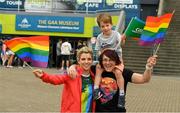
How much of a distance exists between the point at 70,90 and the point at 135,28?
225 cm

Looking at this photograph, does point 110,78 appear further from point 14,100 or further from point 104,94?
point 14,100

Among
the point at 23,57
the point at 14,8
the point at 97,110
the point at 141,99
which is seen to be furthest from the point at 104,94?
the point at 14,8

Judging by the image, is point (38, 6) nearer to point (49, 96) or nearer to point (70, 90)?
point (49, 96)

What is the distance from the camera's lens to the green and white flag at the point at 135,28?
7672 mm

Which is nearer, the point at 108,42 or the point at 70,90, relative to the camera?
the point at 70,90

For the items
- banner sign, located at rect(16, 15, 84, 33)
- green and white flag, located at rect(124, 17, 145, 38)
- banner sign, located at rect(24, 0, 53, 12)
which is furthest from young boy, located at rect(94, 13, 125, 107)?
banner sign, located at rect(24, 0, 53, 12)

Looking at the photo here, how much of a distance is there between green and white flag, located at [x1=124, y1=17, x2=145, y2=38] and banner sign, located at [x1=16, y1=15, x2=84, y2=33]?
888 inches

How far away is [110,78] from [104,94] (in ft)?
0.61

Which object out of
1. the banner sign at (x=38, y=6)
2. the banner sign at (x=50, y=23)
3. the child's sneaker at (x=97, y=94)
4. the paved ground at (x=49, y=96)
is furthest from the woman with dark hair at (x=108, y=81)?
the banner sign at (x=38, y=6)

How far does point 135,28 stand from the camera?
779 cm

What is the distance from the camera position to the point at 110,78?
19.4 ft

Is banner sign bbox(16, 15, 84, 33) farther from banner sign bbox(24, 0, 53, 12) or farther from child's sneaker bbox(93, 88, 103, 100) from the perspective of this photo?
child's sneaker bbox(93, 88, 103, 100)

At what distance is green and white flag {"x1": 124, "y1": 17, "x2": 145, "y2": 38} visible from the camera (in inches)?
302

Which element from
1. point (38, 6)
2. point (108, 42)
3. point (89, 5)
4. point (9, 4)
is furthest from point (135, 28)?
point (9, 4)
